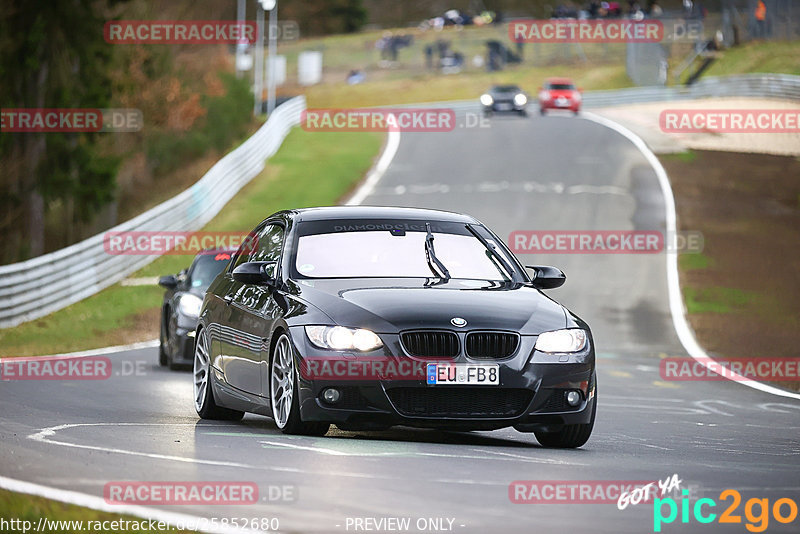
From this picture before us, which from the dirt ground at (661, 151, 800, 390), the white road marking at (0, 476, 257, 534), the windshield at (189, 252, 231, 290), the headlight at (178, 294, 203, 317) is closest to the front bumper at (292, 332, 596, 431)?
the white road marking at (0, 476, 257, 534)

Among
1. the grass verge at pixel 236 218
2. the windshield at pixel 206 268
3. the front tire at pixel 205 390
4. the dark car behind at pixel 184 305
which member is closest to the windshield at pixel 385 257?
the front tire at pixel 205 390

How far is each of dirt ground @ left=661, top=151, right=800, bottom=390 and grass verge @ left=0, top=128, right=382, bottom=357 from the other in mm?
9101

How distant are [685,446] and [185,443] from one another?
3535 millimetres

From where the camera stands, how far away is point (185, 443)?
965 centimetres

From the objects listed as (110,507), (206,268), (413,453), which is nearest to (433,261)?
(413,453)

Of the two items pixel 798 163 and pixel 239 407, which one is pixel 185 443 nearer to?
pixel 239 407

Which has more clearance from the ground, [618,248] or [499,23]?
[499,23]

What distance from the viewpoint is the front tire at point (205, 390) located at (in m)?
11.8

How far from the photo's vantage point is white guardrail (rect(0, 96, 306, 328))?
2483cm

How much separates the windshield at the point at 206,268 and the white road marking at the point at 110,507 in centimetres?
1083

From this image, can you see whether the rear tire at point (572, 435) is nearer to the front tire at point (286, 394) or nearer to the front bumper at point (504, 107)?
the front tire at point (286, 394)

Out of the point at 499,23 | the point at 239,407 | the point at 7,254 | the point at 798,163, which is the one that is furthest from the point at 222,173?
the point at 499,23

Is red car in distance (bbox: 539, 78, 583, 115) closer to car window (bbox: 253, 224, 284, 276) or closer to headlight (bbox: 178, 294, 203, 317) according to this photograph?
headlight (bbox: 178, 294, 203, 317)

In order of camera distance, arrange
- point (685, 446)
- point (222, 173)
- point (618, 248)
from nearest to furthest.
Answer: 1. point (685, 446)
2. point (618, 248)
3. point (222, 173)
